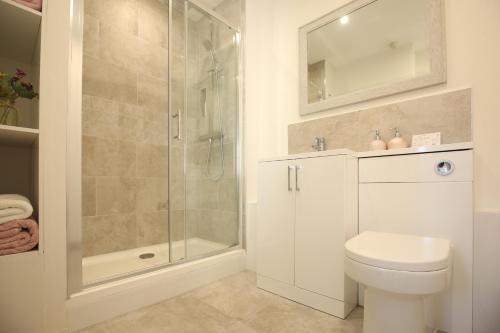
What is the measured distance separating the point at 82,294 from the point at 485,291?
5.85ft

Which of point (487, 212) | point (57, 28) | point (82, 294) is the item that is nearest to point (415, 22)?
point (487, 212)

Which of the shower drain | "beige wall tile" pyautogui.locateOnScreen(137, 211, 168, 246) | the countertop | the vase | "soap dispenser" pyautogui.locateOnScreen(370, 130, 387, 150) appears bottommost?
the shower drain

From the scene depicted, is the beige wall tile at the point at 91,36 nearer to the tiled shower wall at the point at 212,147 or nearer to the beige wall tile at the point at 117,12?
the beige wall tile at the point at 117,12

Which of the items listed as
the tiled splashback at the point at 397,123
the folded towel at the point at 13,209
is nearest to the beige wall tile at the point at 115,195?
the folded towel at the point at 13,209

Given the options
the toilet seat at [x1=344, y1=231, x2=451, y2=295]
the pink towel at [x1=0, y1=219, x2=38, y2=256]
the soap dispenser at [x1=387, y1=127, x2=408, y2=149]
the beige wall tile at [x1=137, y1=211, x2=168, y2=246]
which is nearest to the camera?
the toilet seat at [x1=344, y1=231, x2=451, y2=295]

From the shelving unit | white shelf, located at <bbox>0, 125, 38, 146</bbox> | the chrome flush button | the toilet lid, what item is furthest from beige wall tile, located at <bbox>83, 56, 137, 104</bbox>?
the chrome flush button

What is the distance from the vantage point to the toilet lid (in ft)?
2.53

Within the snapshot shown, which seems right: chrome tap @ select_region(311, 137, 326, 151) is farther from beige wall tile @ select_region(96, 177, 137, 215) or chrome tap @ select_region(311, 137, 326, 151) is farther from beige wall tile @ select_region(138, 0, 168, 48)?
beige wall tile @ select_region(138, 0, 168, 48)

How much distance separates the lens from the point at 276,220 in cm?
148

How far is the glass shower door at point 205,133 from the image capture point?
1892 millimetres

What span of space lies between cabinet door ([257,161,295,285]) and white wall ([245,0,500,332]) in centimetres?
45

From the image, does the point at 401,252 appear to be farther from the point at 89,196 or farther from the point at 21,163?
→ the point at 89,196

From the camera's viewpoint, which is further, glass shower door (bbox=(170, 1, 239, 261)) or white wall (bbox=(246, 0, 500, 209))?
glass shower door (bbox=(170, 1, 239, 261))

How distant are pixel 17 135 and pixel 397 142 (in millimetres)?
1806
